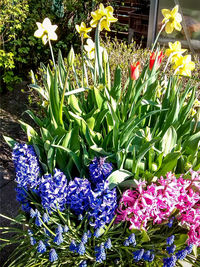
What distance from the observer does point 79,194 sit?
149 cm

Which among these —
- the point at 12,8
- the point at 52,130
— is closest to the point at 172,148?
the point at 52,130

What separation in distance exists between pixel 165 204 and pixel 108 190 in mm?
257

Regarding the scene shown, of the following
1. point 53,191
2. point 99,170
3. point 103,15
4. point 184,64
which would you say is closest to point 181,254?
point 99,170

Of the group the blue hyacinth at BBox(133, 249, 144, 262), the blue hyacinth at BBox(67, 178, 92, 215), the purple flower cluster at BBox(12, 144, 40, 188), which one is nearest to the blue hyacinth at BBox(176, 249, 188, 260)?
the blue hyacinth at BBox(133, 249, 144, 262)

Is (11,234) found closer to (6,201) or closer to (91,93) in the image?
(6,201)

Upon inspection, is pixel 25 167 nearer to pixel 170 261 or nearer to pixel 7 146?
pixel 170 261

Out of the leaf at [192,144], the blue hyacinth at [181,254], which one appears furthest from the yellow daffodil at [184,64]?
the blue hyacinth at [181,254]

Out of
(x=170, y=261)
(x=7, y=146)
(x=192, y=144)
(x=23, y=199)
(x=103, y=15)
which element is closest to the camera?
(x=170, y=261)

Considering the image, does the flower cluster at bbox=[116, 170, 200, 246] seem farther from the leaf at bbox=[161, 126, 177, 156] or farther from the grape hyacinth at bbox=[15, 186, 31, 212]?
the grape hyacinth at bbox=[15, 186, 31, 212]

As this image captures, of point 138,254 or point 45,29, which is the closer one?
point 138,254

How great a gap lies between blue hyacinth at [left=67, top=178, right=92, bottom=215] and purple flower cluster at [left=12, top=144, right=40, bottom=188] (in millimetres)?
171

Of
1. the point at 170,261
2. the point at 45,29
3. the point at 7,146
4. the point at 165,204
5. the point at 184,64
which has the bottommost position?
the point at 7,146

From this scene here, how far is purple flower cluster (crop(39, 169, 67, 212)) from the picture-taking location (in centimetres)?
144

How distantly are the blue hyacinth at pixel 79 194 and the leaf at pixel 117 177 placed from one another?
12 centimetres
